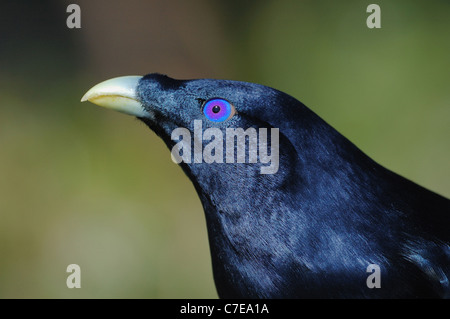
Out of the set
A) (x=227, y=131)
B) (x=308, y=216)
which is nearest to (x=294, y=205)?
(x=308, y=216)

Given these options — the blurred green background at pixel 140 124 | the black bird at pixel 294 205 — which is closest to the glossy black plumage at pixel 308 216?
the black bird at pixel 294 205

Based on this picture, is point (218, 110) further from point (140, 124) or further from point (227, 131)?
point (140, 124)

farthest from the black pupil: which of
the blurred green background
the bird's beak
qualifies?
the blurred green background

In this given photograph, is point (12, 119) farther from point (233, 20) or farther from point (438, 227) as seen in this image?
point (438, 227)

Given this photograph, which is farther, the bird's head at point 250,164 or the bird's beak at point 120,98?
the bird's beak at point 120,98

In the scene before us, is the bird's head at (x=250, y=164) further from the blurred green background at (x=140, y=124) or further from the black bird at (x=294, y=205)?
the blurred green background at (x=140, y=124)
